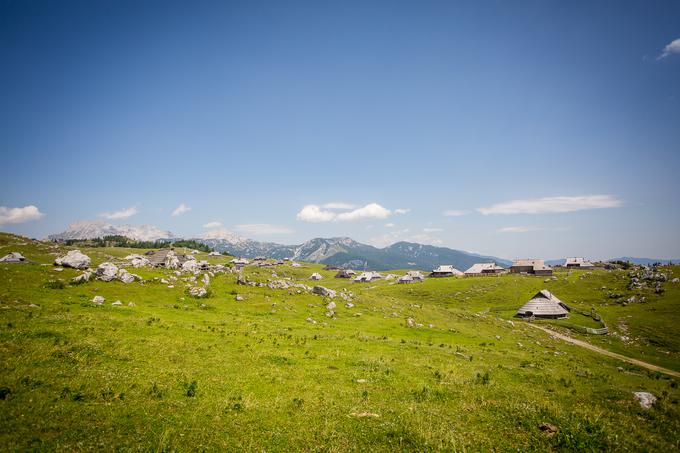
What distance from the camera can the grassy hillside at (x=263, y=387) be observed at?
13.6 meters

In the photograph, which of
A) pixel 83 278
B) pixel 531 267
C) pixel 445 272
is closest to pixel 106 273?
pixel 83 278

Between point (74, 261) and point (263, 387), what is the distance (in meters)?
45.2

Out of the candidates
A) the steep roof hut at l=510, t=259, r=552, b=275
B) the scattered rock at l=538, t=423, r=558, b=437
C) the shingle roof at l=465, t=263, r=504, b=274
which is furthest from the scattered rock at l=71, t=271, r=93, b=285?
the shingle roof at l=465, t=263, r=504, b=274

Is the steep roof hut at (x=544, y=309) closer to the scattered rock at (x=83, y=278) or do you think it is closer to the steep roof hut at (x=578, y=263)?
the scattered rock at (x=83, y=278)

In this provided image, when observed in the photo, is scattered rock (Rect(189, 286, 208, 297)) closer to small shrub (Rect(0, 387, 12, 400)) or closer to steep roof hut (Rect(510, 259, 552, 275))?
small shrub (Rect(0, 387, 12, 400))

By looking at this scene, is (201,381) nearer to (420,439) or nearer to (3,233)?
(420,439)

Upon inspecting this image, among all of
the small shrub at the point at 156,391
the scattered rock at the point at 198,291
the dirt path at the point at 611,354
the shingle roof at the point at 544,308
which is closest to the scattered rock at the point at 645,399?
the small shrub at the point at 156,391

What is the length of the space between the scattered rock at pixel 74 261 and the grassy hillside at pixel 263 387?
310cm

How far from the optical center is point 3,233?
15288cm

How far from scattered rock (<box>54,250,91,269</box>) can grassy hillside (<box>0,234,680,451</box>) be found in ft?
10.2

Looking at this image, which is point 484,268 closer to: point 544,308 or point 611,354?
point 544,308

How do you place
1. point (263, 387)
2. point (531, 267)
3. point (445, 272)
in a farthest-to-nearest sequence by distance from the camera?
1. point (445, 272)
2. point (531, 267)
3. point (263, 387)

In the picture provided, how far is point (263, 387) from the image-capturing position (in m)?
19.5

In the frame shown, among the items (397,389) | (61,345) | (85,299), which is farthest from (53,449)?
(85,299)
